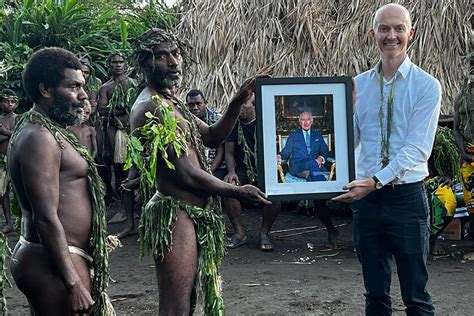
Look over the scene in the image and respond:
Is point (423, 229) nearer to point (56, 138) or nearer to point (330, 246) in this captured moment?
point (56, 138)

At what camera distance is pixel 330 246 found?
23.4 feet

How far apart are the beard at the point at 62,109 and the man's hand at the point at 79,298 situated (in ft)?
2.36

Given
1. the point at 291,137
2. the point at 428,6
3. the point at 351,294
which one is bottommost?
the point at 351,294

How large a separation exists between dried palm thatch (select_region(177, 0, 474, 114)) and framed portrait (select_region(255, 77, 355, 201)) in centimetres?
493

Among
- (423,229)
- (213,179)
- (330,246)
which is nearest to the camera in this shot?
(213,179)

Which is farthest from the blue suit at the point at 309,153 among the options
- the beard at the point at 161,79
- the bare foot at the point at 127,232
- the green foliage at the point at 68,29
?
the green foliage at the point at 68,29

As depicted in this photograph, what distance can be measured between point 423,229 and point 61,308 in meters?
1.89

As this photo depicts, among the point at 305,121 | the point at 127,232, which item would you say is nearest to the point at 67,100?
the point at 305,121

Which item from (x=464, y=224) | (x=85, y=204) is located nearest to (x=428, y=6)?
(x=464, y=224)

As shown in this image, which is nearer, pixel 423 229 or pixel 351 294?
pixel 423 229

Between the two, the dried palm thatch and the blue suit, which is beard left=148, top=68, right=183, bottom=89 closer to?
the blue suit

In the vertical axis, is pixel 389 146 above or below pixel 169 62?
below

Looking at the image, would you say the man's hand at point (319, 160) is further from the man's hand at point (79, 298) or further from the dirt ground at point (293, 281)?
the dirt ground at point (293, 281)

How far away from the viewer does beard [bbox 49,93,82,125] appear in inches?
116
